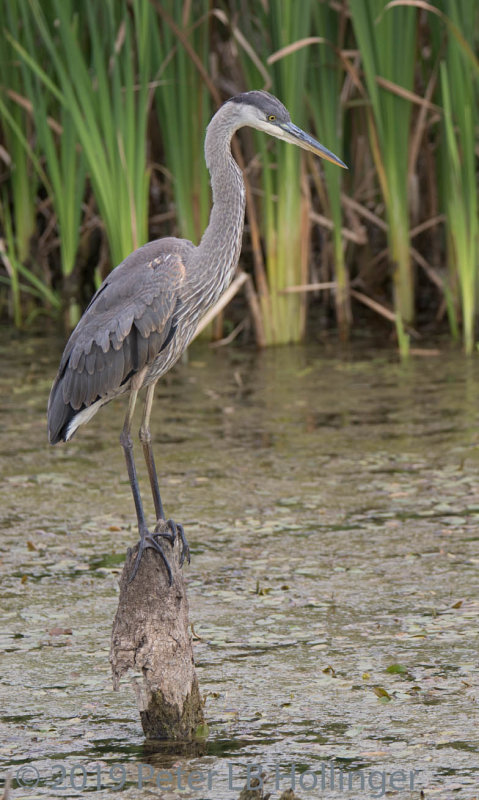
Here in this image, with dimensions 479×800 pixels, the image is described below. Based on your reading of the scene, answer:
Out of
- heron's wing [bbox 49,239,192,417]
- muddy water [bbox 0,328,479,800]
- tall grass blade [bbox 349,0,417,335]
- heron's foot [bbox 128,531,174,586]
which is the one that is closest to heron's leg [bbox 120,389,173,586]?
heron's foot [bbox 128,531,174,586]

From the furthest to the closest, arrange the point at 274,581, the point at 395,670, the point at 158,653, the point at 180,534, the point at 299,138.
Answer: the point at 274,581, the point at 299,138, the point at 180,534, the point at 395,670, the point at 158,653

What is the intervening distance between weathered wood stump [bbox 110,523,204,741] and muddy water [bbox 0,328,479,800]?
8cm

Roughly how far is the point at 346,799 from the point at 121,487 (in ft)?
8.83

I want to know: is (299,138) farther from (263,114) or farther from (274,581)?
(274,581)

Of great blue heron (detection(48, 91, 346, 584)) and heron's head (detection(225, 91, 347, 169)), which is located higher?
heron's head (detection(225, 91, 347, 169))

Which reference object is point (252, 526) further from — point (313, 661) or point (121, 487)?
point (313, 661)

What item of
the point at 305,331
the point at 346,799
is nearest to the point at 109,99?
the point at 305,331

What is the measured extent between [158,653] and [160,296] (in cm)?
117

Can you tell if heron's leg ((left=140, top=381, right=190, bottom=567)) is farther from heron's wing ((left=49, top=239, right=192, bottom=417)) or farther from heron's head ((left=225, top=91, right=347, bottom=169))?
heron's head ((left=225, top=91, right=347, bottom=169))

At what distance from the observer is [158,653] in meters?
3.31

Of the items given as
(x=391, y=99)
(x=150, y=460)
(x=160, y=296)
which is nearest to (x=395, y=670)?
(x=150, y=460)

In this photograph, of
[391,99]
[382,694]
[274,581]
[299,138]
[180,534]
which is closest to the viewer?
[382,694]

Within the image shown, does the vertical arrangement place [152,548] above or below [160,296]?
below

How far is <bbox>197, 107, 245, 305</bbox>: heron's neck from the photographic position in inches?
157
